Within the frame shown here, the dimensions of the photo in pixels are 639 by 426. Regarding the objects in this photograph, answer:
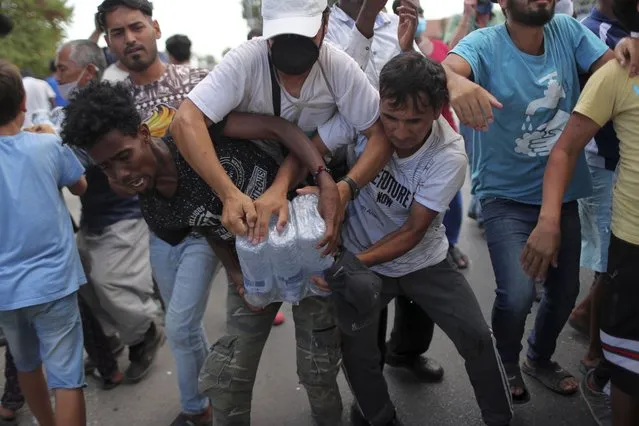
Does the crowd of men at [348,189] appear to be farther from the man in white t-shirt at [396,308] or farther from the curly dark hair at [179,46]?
the curly dark hair at [179,46]

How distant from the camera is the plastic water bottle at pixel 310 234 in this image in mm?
1923

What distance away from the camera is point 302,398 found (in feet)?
9.66

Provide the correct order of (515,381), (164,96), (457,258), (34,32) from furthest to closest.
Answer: (34,32)
(457,258)
(164,96)
(515,381)

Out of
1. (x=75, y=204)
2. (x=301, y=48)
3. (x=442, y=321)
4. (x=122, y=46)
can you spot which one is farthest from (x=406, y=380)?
(x=75, y=204)

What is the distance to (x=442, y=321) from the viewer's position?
7.69ft

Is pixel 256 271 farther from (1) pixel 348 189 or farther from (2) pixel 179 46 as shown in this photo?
(2) pixel 179 46

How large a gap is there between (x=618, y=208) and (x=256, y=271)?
1.41 metres

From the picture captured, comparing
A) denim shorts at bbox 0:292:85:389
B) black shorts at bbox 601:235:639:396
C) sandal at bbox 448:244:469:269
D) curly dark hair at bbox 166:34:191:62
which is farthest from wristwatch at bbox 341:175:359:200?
curly dark hair at bbox 166:34:191:62

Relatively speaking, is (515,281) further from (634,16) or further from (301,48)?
(301,48)

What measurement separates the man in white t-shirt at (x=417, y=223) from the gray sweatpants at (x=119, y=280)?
138 cm

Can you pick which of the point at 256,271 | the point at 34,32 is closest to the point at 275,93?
the point at 256,271

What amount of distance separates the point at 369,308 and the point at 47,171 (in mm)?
1504

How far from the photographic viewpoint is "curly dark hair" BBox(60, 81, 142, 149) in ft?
6.96

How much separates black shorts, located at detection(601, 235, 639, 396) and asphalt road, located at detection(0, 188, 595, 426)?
61 cm
